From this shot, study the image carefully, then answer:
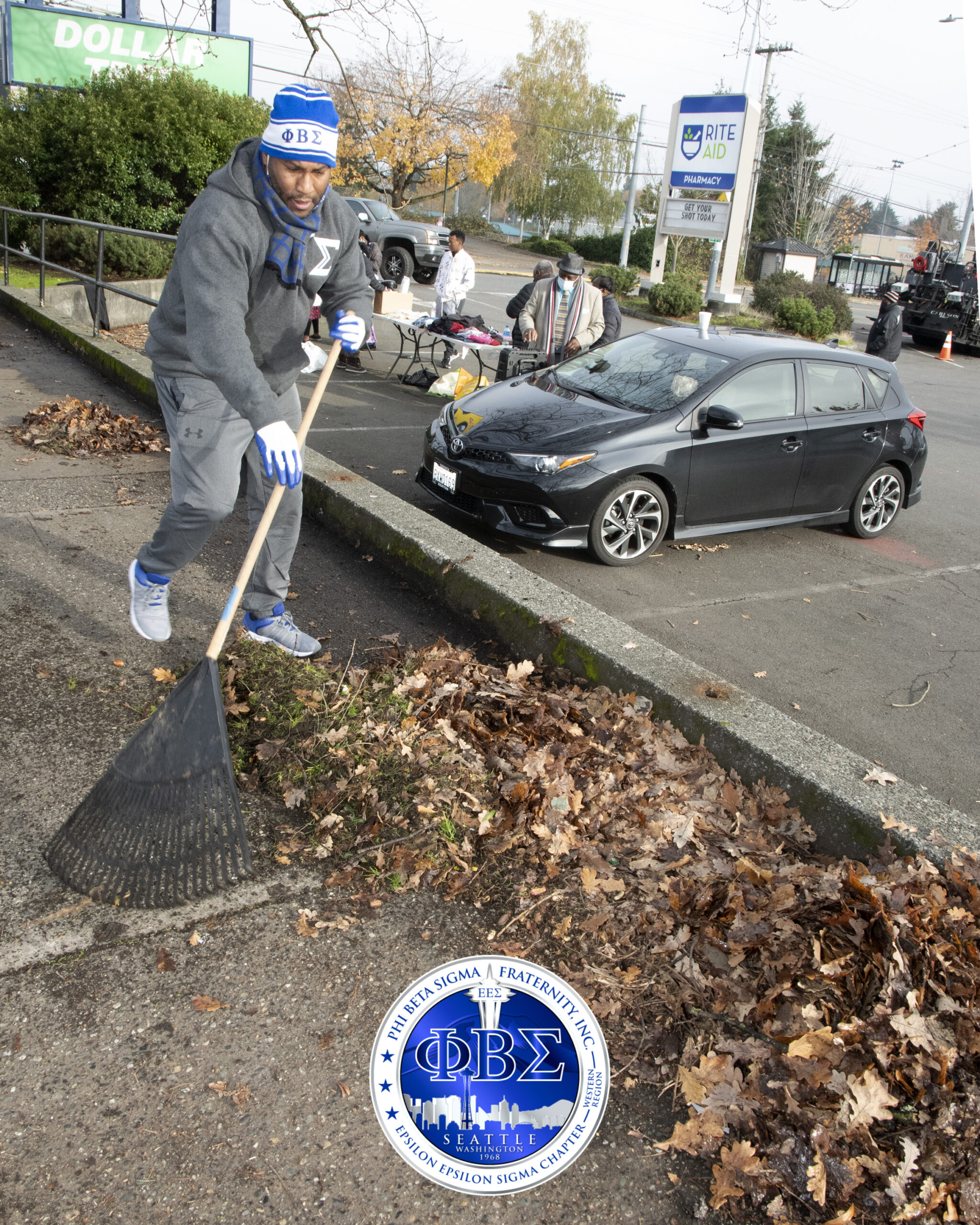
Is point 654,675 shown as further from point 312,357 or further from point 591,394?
point 591,394

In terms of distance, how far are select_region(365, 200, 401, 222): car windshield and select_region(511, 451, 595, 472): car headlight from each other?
21.0 meters

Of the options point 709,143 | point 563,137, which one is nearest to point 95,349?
point 709,143

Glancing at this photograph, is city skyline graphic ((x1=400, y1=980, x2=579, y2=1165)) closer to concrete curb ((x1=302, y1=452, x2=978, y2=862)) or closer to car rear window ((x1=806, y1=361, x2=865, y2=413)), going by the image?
concrete curb ((x1=302, y1=452, x2=978, y2=862))

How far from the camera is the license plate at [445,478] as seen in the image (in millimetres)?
6602

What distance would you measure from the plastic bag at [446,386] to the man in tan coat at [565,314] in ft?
4.14

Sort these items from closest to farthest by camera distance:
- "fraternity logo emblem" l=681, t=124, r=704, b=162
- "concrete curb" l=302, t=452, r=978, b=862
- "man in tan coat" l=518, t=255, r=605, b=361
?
"concrete curb" l=302, t=452, r=978, b=862
"man in tan coat" l=518, t=255, r=605, b=361
"fraternity logo emblem" l=681, t=124, r=704, b=162

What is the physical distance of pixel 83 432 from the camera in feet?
21.9

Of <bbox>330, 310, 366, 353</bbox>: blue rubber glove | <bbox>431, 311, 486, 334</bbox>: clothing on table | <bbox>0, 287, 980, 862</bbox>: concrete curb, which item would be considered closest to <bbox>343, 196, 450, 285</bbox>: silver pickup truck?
<bbox>431, 311, 486, 334</bbox>: clothing on table

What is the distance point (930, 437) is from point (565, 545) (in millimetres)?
9446

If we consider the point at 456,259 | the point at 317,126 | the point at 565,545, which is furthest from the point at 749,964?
the point at 456,259

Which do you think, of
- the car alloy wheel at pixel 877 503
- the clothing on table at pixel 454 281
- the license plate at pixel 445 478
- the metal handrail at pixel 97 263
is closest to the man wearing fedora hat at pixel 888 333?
the clothing on table at pixel 454 281

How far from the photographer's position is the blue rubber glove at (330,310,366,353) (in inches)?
147

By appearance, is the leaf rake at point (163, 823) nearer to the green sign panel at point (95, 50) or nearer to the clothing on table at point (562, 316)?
the clothing on table at point (562, 316)

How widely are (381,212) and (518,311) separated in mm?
16834
